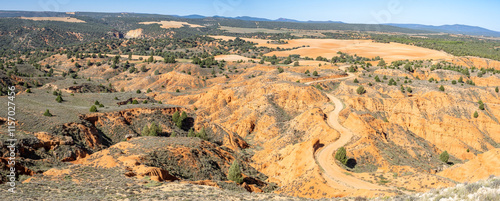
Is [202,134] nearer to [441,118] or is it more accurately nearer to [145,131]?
[145,131]

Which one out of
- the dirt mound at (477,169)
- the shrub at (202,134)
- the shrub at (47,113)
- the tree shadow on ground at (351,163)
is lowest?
the shrub at (202,134)

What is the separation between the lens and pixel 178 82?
341ft

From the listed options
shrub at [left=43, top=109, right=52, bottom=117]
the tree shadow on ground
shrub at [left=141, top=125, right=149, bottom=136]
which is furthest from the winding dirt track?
shrub at [left=43, top=109, right=52, bottom=117]

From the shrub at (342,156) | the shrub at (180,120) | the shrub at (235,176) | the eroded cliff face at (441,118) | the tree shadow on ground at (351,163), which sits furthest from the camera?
the shrub at (180,120)

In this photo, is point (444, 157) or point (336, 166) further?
point (444, 157)

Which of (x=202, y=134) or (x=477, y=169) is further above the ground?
(x=477, y=169)

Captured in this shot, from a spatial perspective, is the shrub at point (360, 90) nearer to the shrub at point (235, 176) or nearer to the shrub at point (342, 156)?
the shrub at point (342, 156)

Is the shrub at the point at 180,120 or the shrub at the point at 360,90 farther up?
the shrub at the point at 360,90

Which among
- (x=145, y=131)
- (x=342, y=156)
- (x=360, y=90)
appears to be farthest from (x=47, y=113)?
(x=360, y=90)

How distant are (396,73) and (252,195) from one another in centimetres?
8983

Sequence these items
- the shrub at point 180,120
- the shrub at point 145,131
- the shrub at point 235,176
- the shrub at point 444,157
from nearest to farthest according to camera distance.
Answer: the shrub at point 235,176 → the shrub at point 444,157 → the shrub at point 145,131 → the shrub at point 180,120

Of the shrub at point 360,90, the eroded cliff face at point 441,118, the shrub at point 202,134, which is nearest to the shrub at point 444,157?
the eroded cliff face at point 441,118

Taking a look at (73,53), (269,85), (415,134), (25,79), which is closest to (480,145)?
(415,134)

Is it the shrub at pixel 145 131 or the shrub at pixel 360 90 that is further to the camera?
the shrub at pixel 360 90
